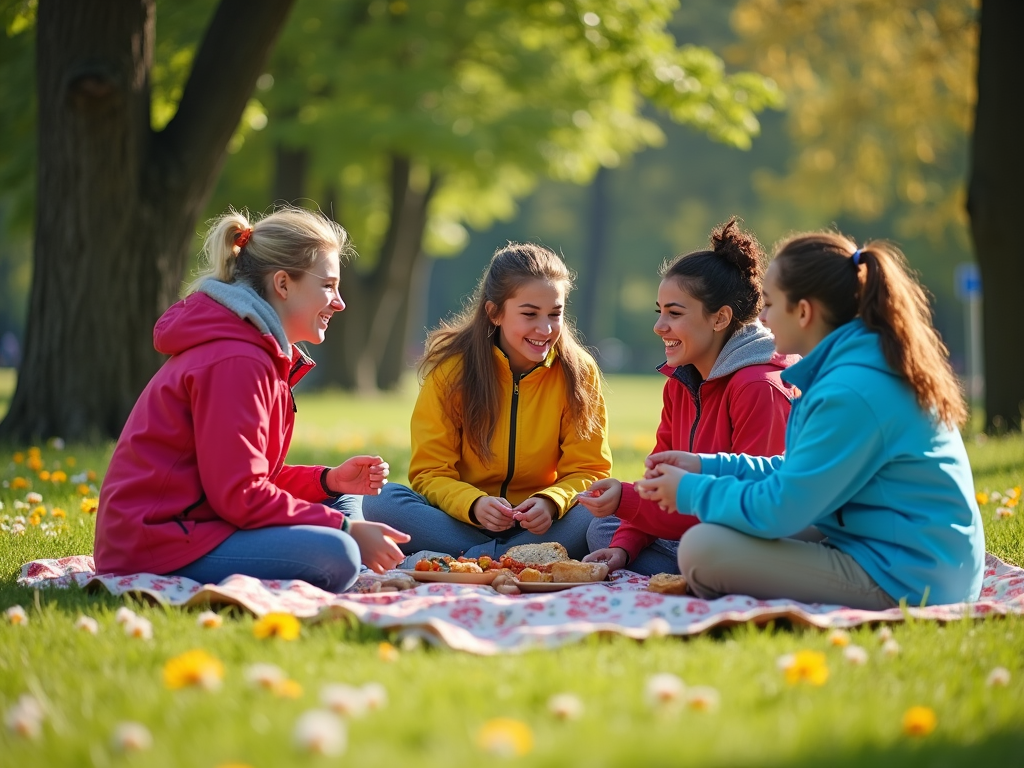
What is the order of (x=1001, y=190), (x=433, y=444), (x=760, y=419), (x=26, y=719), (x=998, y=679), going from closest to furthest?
(x=26, y=719) < (x=998, y=679) < (x=760, y=419) < (x=433, y=444) < (x=1001, y=190)

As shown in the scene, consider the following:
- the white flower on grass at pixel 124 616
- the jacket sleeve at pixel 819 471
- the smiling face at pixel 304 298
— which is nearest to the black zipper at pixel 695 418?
the jacket sleeve at pixel 819 471

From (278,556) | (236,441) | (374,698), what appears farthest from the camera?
(278,556)

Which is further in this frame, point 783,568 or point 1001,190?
point 1001,190

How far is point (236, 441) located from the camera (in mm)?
3914

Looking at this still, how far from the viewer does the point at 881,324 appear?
3.72 metres

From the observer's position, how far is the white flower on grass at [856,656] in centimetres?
301

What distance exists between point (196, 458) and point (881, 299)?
2441mm

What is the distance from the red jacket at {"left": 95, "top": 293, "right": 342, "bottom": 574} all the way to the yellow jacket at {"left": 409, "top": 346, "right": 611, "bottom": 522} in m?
1.30

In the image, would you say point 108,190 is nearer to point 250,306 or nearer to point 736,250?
point 250,306

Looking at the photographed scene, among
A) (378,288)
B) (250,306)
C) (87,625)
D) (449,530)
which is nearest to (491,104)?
(378,288)

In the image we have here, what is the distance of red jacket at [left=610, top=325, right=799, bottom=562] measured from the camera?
4590 millimetres

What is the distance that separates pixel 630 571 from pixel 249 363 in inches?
74.0

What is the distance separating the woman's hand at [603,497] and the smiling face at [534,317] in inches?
35.7

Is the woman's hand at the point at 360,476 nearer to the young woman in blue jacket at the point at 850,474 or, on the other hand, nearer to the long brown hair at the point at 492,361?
the long brown hair at the point at 492,361
